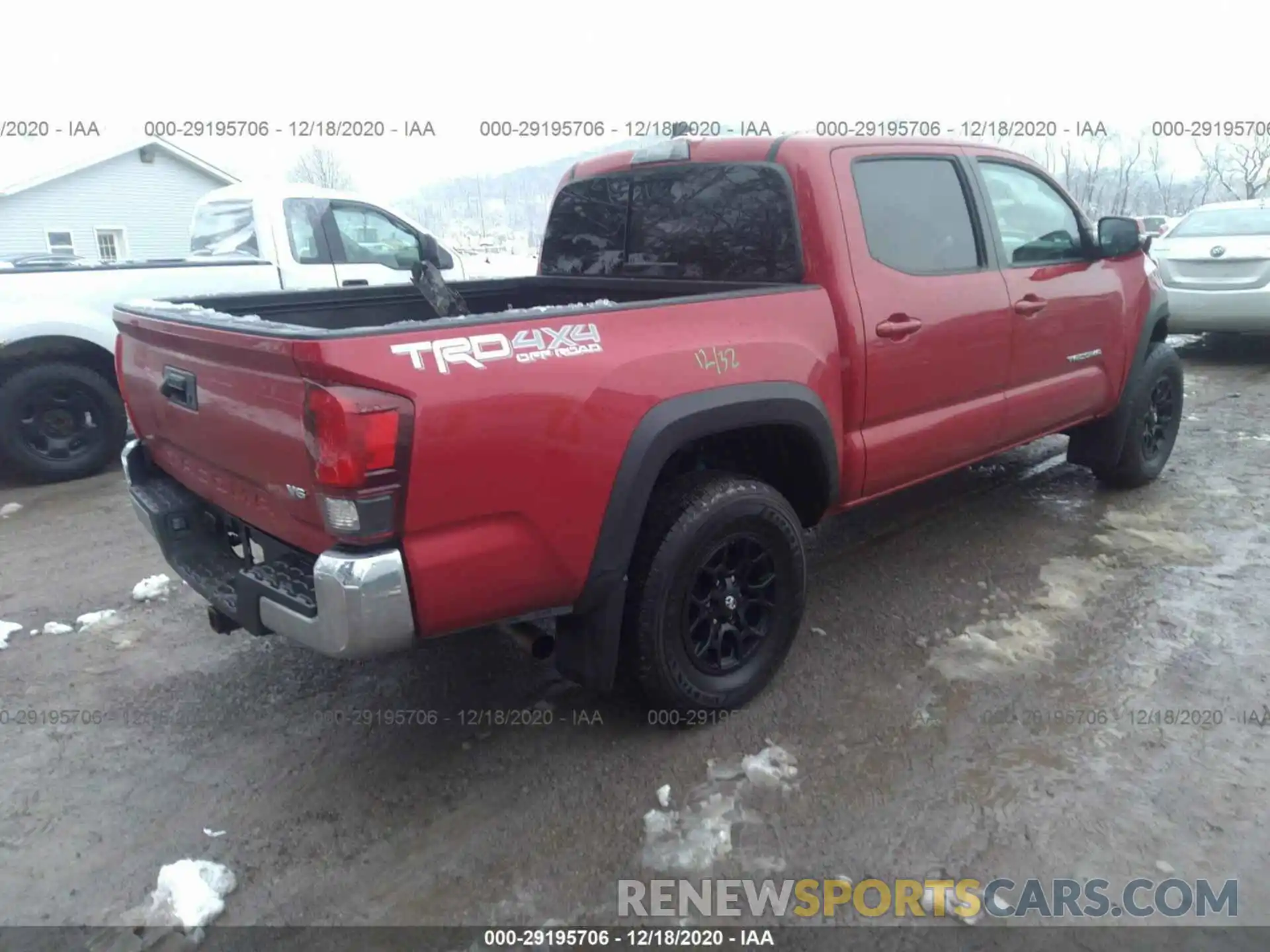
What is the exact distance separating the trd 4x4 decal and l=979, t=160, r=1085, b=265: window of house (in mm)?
2448

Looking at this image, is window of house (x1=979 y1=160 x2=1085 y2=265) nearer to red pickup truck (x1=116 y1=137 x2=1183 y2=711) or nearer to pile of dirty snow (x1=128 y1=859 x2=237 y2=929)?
red pickup truck (x1=116 y1=137 x2=1183 y2=711)

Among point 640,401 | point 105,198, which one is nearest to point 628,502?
point 640,401

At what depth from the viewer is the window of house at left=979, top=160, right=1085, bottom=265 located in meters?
4.20

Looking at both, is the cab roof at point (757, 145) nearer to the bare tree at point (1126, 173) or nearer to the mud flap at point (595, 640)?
the mud flap at point (595, 640)

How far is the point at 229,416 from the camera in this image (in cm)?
265

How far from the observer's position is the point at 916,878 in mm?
2500

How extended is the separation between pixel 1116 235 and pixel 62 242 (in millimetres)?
26239

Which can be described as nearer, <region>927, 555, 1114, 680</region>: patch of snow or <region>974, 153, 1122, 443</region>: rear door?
<region>927, 555, 1114, 680</region>: patch of snow

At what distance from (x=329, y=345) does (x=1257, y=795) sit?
296 cm

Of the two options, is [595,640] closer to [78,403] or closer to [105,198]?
[78,403]

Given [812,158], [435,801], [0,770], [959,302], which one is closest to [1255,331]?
[959,302]

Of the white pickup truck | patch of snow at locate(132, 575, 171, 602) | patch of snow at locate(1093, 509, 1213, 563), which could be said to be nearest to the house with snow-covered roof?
the white pickup truck

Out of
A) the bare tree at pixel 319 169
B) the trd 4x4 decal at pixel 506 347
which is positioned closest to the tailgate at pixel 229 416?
the trd 4x4 decal at pixel 506 347

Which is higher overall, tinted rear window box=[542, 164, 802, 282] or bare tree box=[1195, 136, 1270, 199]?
bare tree box=[1195, 136, 1270, 199]
